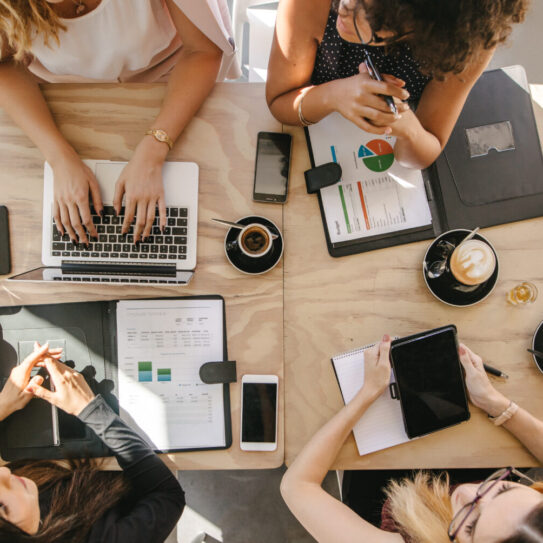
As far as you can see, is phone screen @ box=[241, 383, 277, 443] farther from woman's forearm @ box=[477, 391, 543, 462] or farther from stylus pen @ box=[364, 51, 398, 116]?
stylus pen @ box=[364, 51, 398, 116]

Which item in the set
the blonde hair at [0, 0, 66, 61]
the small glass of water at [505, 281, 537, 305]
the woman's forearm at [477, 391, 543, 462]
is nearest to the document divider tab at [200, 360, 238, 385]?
the woman's forearm at [477, 391, 543, 462]

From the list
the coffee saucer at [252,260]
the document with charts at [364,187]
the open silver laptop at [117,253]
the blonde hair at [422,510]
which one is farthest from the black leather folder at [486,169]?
the blonde hair at [422,510]

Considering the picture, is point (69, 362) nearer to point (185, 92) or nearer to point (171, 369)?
point (171, 369)

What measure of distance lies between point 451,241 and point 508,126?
0.35m

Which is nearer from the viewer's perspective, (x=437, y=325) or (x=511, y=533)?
(x=511, y=533)

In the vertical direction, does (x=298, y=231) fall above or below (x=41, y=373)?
above

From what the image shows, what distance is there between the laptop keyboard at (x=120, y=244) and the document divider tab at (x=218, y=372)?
27 cm

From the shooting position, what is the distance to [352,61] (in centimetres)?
108

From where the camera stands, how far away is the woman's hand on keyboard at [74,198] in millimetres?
1003

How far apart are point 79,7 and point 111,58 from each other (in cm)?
13

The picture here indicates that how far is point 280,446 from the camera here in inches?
40.1

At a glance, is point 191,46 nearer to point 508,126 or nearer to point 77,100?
point 77,100

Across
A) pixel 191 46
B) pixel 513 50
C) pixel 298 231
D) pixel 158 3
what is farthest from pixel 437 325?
pixel 513 50

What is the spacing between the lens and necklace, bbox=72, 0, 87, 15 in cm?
102
